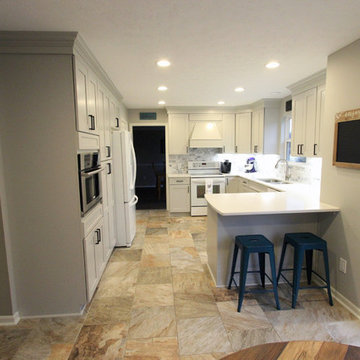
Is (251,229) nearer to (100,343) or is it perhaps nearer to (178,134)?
(100,343)

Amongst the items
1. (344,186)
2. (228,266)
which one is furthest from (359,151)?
(228,266)

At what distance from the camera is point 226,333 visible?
6.71 ft

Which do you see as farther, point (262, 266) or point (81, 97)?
point (262, 266)

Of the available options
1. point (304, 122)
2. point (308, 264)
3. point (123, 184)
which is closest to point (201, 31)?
point (304, 122)

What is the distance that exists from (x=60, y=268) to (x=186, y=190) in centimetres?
353

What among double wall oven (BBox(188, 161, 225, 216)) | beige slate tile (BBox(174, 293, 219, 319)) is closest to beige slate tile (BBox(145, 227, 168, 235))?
double wall oven (BBox(188, 161, 225, 216))

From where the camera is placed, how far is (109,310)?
2363mm

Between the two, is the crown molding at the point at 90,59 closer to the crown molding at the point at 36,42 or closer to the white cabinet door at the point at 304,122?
the crown molding at the point at 36,42

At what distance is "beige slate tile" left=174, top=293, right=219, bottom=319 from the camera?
7.50ft

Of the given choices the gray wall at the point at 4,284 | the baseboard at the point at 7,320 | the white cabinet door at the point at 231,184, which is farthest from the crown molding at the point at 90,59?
the white cabinet door at the point at 231,184

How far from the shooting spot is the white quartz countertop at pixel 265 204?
2343mm

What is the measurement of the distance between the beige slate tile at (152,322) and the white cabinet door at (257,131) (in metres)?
3.62

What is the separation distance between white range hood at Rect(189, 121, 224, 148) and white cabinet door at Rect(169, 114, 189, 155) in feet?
0.53

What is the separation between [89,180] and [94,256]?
0.77 m
